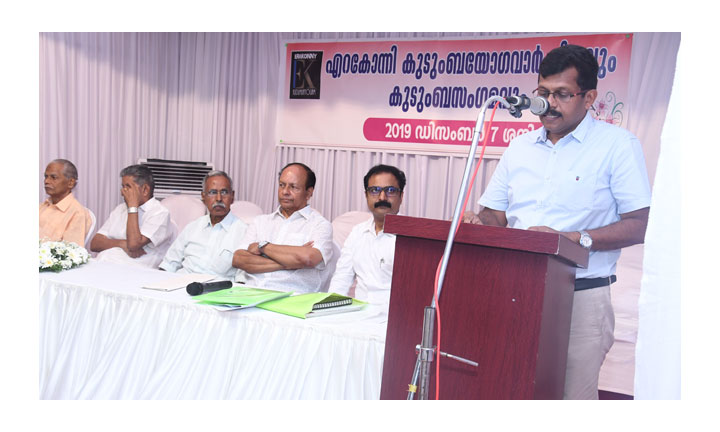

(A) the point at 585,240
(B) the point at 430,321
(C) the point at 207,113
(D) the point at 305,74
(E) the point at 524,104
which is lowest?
(B) the point at 430,321

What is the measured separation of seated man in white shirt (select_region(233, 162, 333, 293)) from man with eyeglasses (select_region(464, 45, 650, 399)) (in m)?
1.76

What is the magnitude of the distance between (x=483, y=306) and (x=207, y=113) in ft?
18.4

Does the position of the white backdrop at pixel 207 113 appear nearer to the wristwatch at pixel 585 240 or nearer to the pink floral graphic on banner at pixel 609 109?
the pink floral graphic on banner at pixel 609 109

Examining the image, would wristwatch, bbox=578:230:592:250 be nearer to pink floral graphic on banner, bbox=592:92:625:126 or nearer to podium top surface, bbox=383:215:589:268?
podium top surface, bbox=383:215:589:268

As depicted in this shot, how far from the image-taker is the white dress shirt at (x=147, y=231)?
461 centimetres

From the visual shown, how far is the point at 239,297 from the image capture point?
2660mm

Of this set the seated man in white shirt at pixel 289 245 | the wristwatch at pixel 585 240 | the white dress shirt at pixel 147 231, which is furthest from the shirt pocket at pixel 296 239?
the wristwatch at pixel 585 240

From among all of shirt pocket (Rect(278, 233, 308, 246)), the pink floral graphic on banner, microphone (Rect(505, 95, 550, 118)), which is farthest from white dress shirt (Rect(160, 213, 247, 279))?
microphone (Rect(505, 95, 550, 118))

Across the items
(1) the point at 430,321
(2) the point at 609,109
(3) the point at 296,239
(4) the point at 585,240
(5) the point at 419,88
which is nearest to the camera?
(1) the point at 430,321

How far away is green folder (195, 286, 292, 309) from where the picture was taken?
2561 mm

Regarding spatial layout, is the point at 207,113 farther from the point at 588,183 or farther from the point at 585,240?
the point at 585,240

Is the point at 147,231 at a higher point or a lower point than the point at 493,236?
lower

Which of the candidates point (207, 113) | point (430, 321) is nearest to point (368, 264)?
point (430, 321)

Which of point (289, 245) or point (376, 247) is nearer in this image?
point (376, 247)
